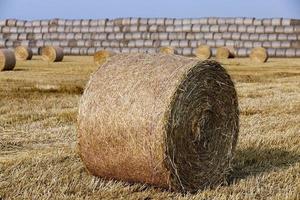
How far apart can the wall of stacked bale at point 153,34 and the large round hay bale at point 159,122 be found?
76.5 feet

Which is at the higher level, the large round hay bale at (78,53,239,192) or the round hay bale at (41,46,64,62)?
the large round hay bale at (78,53,239,192)

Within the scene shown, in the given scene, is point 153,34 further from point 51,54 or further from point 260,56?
point 51,54

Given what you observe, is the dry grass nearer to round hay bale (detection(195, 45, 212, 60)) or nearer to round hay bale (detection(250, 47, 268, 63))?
round hay bale (detection(250, 47, 268, 63))

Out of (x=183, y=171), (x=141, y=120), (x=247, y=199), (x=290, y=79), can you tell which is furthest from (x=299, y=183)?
(x=290, y=79)

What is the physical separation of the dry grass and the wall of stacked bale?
19.0m

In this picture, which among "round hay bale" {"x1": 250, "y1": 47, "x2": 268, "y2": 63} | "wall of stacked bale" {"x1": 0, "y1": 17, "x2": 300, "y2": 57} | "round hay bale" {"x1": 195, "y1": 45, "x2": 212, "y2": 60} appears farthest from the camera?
"wall of stacked bale" {"x1": 0, "y1": 17, "x2": 300, "y2": 57}

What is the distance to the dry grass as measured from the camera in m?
5.32

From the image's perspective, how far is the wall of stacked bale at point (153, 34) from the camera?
31.8 m

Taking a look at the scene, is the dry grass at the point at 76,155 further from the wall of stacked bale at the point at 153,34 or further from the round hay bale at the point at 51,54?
the wall of stacked bale at the point at 153,34

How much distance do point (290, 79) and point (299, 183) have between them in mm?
→ 11134

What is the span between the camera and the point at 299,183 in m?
5.61

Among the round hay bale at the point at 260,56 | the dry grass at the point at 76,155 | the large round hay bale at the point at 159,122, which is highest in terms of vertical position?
the large round hay bale at the point at 159,122

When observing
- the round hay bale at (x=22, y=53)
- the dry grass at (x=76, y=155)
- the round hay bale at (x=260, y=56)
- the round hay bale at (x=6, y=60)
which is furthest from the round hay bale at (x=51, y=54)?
the dry grass at (x=76, y=155)

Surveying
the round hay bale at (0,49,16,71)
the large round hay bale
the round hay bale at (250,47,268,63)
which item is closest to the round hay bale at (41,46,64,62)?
the round hay bale at (0,49,16,71)
